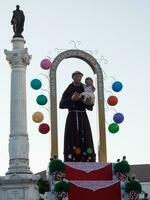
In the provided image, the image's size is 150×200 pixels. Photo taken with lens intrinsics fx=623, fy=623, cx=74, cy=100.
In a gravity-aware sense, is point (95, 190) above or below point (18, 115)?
below

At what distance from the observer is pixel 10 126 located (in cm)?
2852

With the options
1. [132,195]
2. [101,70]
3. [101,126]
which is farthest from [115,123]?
[132,195]

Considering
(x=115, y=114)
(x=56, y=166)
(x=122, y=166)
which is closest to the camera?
(x=56, y=166)

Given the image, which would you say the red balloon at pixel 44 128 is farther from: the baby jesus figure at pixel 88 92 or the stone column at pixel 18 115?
the stone column at pixel 18 115

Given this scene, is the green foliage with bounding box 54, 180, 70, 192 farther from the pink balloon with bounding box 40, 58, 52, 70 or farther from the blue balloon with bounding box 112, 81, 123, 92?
the blue balloon with bounding box 112, 81, 123, 92

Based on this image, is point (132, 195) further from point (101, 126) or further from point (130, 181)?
point (101, 126)

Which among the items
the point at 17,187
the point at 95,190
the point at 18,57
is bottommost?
the point at 95,190

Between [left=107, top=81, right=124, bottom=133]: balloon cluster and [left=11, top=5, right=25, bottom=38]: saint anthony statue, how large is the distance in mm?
11984

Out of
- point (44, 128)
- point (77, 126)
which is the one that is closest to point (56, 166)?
point (44, 128)

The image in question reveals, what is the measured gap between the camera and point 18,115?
2836cm

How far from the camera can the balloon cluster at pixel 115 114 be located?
18109 mm

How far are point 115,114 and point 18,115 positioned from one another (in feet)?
35.5

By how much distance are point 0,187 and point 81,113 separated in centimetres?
1090

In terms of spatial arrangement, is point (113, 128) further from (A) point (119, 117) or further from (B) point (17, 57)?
(B) point (17, 57)
